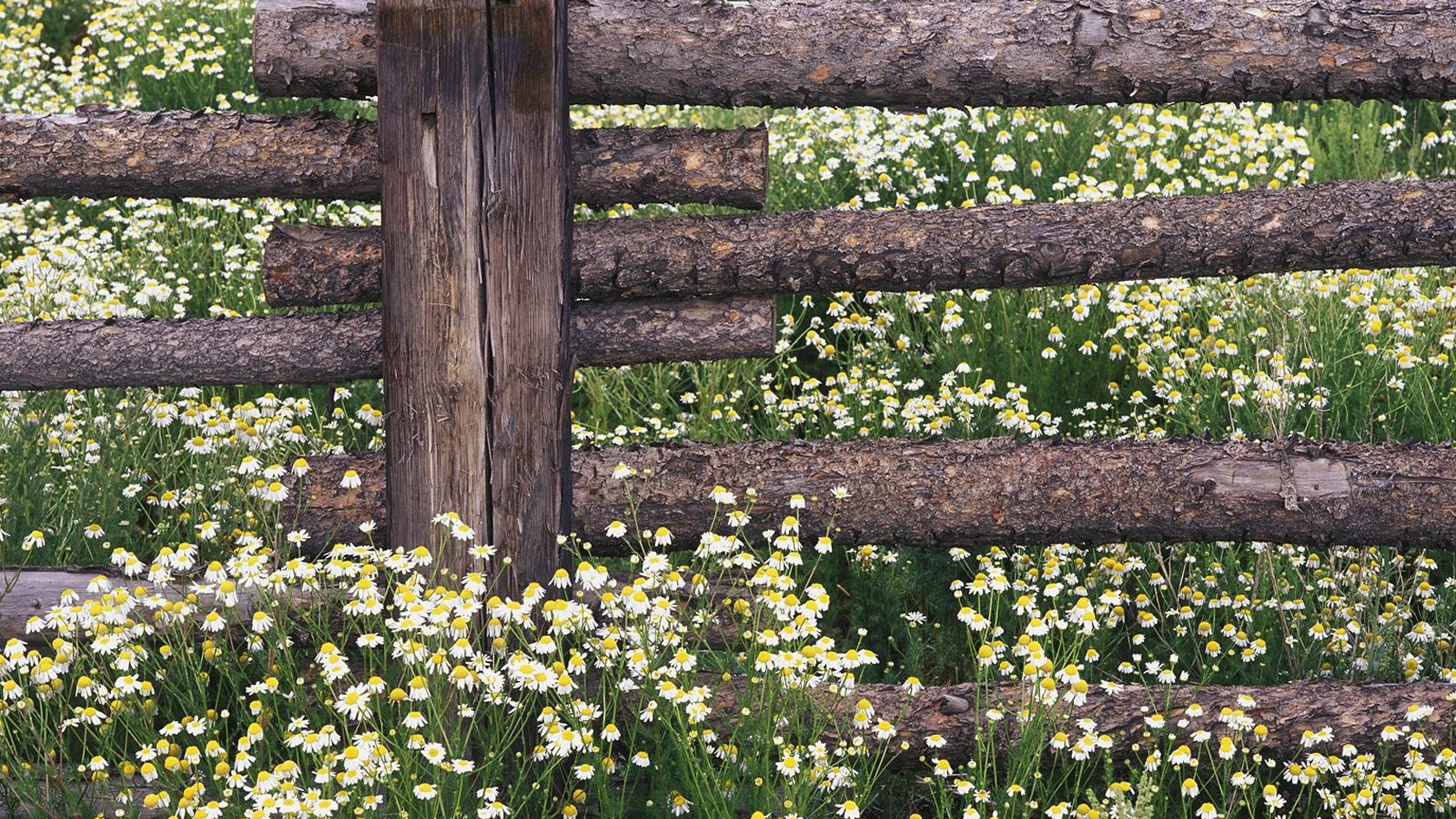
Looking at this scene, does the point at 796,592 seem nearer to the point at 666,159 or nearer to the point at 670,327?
the point at 670,327

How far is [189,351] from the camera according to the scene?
373 cm

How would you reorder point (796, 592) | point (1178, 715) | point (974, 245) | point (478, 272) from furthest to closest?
point (796, 592), point (974, 245), point (1178, 715), point (478, 272)

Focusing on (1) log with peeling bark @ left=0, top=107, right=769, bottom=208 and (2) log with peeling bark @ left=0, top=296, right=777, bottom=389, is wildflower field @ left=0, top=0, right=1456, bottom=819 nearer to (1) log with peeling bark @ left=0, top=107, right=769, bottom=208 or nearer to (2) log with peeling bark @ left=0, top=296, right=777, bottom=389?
(2) log with peeling bark @ left=0, top=296, right=777, bottom=389

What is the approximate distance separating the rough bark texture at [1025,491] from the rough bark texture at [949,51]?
0.90 meters

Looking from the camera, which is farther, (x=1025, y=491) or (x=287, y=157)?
(x=1025, y=491)

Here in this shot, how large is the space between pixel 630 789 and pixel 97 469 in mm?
2213

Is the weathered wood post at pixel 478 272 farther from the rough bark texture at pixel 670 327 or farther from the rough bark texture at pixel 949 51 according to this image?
the rough bark texture at pixel 670 327

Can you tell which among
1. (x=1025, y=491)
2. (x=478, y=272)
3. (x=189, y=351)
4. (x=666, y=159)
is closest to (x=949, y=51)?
(x=666, y=159)

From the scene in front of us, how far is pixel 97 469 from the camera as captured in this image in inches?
173

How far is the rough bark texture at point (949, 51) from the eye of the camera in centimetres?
336

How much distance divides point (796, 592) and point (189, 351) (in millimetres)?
1897

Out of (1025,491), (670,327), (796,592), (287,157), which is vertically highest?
(287,157)

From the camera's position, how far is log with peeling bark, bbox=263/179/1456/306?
3.54 m

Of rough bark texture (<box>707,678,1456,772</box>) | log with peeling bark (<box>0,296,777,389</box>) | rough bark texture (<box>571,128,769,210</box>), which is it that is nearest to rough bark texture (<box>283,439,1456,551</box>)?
log with peeling bark (<box>0,296,777,389</box>)
